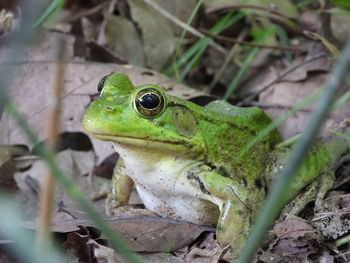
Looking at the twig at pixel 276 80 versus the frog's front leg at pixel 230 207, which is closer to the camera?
the frog's front leg at pixel 230 207

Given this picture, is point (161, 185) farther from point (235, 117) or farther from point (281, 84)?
point (281, 84)

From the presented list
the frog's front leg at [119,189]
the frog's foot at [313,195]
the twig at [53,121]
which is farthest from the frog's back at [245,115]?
the twig at [53,121]

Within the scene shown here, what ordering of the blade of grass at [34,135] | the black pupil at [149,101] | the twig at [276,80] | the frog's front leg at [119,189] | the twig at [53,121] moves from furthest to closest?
the twig at [276,80] < the frog's front leg at [119,189] < the black pupil at [149,101] < the blade of grass at [34,135] < the twig at [53,121]

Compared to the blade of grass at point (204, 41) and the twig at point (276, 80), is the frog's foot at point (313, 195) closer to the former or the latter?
the twig at point (276, 80)

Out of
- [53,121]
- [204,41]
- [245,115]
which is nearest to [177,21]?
[204,41]

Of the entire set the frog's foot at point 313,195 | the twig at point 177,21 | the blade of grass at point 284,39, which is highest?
the twig at point 177,21

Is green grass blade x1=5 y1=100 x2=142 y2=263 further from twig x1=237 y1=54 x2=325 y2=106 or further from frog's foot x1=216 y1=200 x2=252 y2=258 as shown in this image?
twig x1=237 y1=54 x2=325 y2=106

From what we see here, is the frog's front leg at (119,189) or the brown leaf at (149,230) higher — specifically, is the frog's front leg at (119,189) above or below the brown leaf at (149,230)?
above

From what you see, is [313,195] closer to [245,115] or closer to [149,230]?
[245,115]
